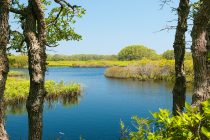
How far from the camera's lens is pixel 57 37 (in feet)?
36.9

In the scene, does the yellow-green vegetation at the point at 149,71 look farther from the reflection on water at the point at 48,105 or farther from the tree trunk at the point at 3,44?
the tree trunk at the point at 3,44

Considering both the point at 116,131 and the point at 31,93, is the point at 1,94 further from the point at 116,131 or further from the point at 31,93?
the point at 116,131

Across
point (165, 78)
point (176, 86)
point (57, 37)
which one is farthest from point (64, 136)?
point (165, 78)

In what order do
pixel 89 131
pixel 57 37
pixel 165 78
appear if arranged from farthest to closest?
pixel 165 78 < pixel 89 131 < pixel 57 37

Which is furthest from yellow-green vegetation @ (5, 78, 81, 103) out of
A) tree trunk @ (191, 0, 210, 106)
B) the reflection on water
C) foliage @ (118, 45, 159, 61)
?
foliage @ (118, 45, 159, 61)

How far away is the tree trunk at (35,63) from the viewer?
8438mm

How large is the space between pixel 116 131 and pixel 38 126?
47.1 ft

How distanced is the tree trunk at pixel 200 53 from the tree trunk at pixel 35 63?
370 centimetres

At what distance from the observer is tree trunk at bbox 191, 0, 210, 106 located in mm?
6676

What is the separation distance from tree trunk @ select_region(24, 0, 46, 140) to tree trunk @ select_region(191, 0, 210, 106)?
370 centimetres

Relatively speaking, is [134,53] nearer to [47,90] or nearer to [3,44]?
[47,90]

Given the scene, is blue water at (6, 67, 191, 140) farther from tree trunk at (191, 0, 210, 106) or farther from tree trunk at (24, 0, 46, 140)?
tree trunk at (191, 0, 210, 106)

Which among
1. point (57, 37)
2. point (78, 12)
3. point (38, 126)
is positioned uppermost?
point (78, 12)

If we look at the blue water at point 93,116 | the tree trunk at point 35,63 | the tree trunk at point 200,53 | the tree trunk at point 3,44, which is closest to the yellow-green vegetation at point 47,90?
the blue water at point 93,116
